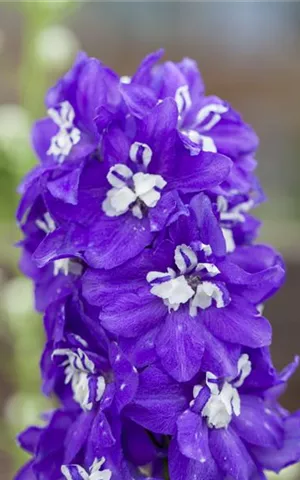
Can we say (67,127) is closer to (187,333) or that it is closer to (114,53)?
(187,333)

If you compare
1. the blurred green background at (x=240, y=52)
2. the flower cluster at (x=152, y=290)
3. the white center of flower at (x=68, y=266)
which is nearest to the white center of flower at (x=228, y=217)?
the flower cluster at (x=152, y=290)

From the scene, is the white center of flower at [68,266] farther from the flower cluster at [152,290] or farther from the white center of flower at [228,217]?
the white center of flower at [228,217]

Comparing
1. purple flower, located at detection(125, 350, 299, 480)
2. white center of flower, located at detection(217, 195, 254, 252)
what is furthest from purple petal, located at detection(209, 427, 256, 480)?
white center of flower, located at detection(217, 195, 254, 252)

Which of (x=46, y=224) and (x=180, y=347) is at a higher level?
(x=46, y=224)

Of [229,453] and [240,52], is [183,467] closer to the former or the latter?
[229,453]

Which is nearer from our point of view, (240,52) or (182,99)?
(182,99)

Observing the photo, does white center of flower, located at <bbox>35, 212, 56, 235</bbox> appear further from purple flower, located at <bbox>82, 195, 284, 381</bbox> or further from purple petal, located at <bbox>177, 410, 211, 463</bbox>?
purple petal, located at <bbox>177, 410, 211, 463</bbox>

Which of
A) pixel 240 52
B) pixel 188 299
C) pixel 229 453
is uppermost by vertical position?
pixel 240 52

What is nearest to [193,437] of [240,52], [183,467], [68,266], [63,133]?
[183,467]
